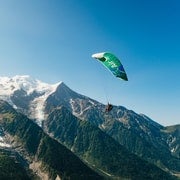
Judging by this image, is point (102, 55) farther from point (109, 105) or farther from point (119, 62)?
point (109, 105)

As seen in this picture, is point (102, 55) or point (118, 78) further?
point (102, 55)

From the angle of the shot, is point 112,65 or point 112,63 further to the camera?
point 112,63

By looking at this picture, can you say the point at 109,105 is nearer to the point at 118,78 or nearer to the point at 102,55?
the point at 118,78

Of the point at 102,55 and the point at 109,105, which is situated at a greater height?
the point at 102,55

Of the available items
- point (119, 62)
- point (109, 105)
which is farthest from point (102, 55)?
point (109, 105)
